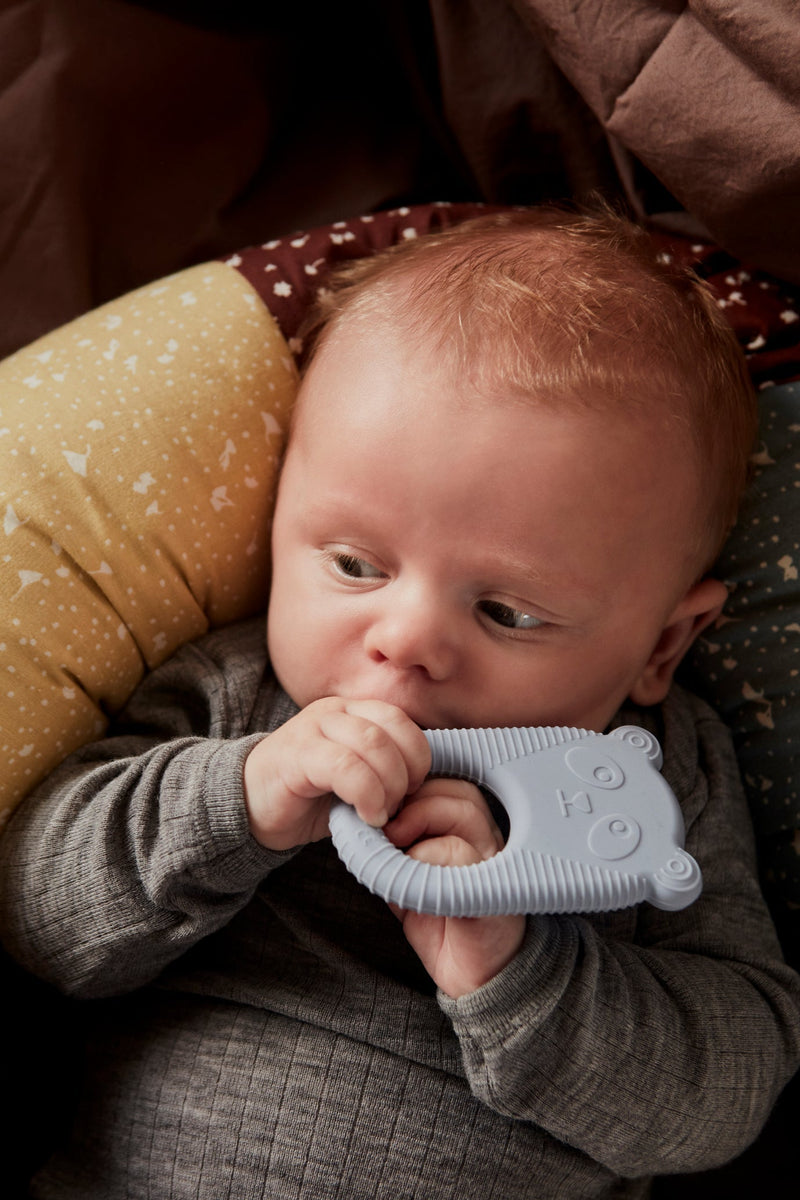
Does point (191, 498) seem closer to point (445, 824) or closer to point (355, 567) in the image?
point (355, 567)

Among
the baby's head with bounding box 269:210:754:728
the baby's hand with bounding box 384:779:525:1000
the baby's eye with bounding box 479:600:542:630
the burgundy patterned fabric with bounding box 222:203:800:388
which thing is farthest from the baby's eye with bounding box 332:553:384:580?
the burgundy patterned fabric with bounding box 222:203:800:388

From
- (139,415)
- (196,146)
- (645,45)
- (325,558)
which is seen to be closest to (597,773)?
(325,558)

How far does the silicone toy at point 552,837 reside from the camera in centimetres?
77

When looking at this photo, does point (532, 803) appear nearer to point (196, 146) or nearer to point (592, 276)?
point (592, 276)

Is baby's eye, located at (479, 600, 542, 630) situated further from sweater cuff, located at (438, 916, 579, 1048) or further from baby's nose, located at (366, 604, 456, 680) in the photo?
sweater cuff, located at (438, 916, 579, 1048)

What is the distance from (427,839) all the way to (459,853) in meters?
0.04

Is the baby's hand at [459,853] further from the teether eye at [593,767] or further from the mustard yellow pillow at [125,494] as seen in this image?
the mustard yellow pillow at [125,494]

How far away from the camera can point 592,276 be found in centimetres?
106

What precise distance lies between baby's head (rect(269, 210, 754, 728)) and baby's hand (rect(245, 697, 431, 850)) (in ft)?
0.26

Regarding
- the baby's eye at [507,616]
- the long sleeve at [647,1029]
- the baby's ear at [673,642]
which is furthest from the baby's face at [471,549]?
the long sleeve at [647,1029]

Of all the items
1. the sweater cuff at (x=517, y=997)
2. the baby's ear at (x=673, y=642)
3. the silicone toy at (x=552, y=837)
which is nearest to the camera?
the silicone toy at (x=552, y=837)

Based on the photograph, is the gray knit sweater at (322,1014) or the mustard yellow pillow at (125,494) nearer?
the gray knit sweater at (322,1014)

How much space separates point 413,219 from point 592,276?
36 cm

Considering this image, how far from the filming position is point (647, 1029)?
93cm
